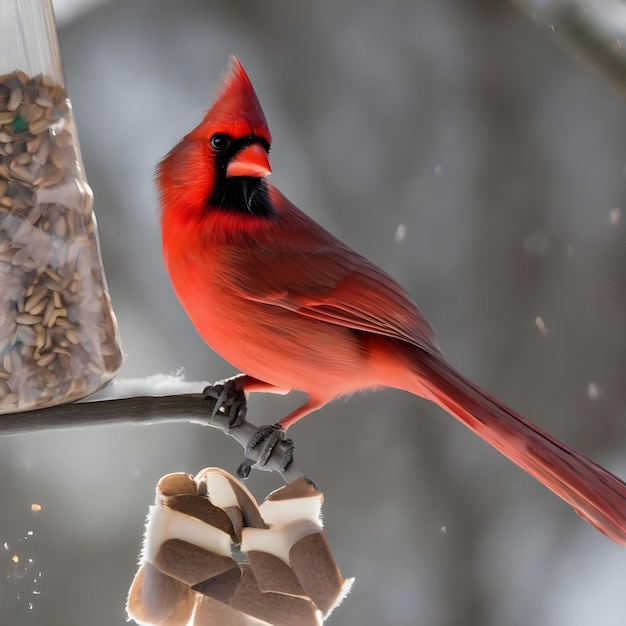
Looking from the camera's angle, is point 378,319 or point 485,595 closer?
point 378,319

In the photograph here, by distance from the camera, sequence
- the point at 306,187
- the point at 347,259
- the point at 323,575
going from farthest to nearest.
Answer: the point at 306,187, the point at 347,259, the point at 323,575

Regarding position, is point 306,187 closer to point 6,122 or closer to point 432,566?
point 432,566

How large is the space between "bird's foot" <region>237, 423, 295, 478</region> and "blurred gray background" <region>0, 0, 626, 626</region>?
68.4 inches

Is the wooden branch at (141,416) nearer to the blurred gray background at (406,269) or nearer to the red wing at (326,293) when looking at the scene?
the red wing at (326,293)

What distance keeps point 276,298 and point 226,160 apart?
0.20 m

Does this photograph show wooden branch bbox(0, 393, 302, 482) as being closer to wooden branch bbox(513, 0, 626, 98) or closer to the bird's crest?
the bird's crest

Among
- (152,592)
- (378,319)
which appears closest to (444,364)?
(378,319)

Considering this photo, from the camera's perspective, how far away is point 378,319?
130cm

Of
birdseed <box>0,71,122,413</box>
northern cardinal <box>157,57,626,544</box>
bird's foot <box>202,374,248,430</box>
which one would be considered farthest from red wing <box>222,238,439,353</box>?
birdseed <box>0,71,122,413</box>

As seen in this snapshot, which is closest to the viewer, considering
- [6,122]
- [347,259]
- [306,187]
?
[6,122]

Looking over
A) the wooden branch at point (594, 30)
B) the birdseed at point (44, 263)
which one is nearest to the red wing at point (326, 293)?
the birdseed at point (44, 263)

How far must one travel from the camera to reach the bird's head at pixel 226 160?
1190mm

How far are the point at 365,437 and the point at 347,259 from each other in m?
1.74

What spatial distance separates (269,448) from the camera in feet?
4.00
